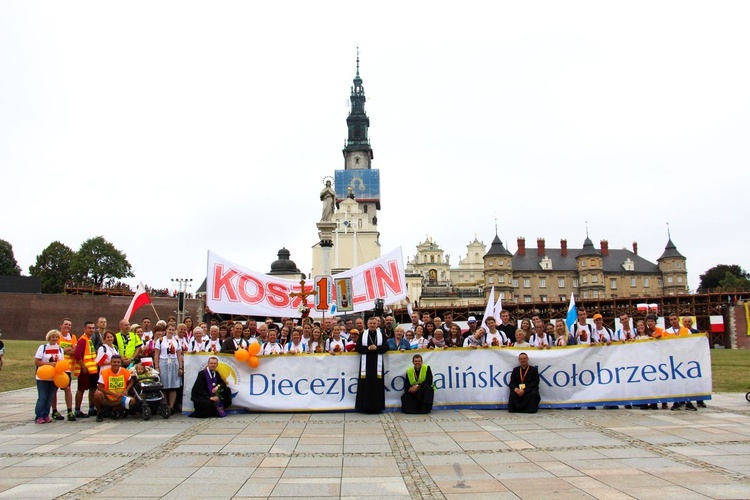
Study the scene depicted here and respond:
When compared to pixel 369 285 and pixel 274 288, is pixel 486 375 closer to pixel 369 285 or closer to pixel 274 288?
pixel 369 285

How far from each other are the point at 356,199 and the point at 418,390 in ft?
287

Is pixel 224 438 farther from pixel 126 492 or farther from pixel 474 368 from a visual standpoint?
pixel 474 368

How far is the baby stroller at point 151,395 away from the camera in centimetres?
1065

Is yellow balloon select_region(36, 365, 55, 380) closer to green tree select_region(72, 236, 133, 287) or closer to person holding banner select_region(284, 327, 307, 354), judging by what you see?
person holding banner select_region(284, 327, 307, 354)

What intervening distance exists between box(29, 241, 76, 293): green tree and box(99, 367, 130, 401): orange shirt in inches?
3185

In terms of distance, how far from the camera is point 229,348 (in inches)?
457

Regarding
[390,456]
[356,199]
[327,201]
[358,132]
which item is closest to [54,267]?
[356,199]

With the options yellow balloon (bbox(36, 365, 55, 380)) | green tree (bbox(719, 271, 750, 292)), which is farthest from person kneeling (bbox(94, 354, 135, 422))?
green tree (bbox(719, 271, 750, 292))

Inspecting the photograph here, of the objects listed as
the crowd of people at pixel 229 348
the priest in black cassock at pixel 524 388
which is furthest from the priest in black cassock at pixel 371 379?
the priest in black cassock at pixel 524 388

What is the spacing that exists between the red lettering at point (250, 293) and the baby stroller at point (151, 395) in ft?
13.8

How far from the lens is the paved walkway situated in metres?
5.71

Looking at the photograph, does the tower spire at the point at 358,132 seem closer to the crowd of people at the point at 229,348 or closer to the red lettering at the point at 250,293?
the red lettering at the point at 250,293

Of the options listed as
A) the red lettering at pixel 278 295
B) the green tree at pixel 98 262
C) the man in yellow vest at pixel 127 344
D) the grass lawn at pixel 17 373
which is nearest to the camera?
the man in yellow vest at pixel 127 344

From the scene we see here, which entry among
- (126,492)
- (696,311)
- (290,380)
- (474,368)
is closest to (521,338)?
(474,368)
